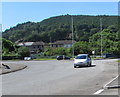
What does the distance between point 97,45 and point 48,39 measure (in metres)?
93.2

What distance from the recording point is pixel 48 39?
190 meters

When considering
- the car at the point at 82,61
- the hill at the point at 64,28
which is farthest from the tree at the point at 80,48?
the car at the point at 82,61

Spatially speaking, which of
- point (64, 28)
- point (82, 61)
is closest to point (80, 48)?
point (82, 61)

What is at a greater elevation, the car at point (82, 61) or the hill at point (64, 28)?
the hill at point (64, 28)

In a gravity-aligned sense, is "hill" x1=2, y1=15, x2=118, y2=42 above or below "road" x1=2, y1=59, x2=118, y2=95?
above

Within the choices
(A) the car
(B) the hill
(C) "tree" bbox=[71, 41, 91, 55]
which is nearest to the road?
(A) the car

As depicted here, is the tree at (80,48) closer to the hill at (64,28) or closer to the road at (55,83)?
the hill at (64,28)

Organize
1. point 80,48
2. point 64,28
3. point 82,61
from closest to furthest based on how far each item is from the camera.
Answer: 1. point 82,61
2. point 80,48
3. point 64,28

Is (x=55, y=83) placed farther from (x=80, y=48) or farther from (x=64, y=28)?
(x=64, y=28)

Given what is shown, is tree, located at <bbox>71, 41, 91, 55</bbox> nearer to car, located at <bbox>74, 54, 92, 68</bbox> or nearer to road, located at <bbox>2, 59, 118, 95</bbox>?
car, located at <bbox>74, 54, 92, 68</bbox>

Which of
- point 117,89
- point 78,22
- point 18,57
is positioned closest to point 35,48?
point 78,22

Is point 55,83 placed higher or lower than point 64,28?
lower

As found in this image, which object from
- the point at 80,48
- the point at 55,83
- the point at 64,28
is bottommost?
the point at 55,83


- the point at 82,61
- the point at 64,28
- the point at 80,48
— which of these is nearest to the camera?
the point at 82,61
